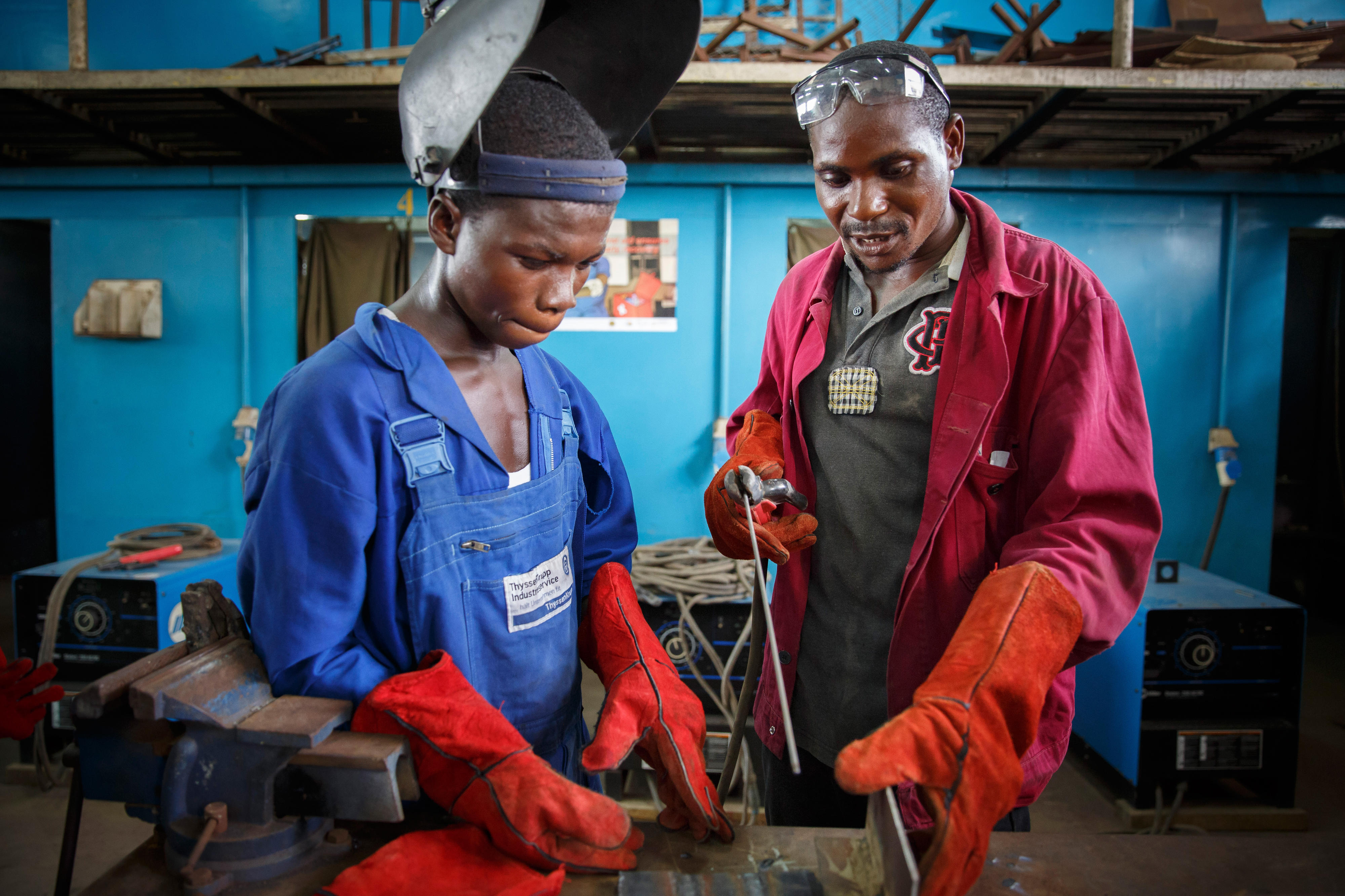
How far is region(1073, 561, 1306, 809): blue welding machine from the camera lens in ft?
9.75

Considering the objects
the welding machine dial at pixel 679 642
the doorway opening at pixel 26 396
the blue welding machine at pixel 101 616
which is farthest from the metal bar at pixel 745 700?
the doorway opening at pixel 26 396

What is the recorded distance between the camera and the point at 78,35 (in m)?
3.58

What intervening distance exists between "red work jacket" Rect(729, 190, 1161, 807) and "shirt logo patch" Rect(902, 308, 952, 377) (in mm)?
46

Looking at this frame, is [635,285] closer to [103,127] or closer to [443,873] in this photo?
[103,127]

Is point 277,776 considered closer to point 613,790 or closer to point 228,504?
point 613,790

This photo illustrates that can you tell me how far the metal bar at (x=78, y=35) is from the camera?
3549 mm

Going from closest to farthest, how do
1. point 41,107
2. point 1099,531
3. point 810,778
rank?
point 1099,531 → point 810,778 → point 41,107

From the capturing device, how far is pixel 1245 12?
4.07 metres

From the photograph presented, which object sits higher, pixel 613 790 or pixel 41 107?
pixel 41 107

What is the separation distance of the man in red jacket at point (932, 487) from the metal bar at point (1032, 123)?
2.64 m

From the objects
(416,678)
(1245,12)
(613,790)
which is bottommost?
(613,790)

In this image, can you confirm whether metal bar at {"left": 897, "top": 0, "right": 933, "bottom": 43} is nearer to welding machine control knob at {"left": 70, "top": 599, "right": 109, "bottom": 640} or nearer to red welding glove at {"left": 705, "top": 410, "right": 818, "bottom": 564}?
red welding glove at {"left": 705, "top": 410, "right": 818, "bottom": 564}

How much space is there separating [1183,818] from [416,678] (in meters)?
3.42

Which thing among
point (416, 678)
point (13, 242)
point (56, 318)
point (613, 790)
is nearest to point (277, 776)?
point (416, 678)
